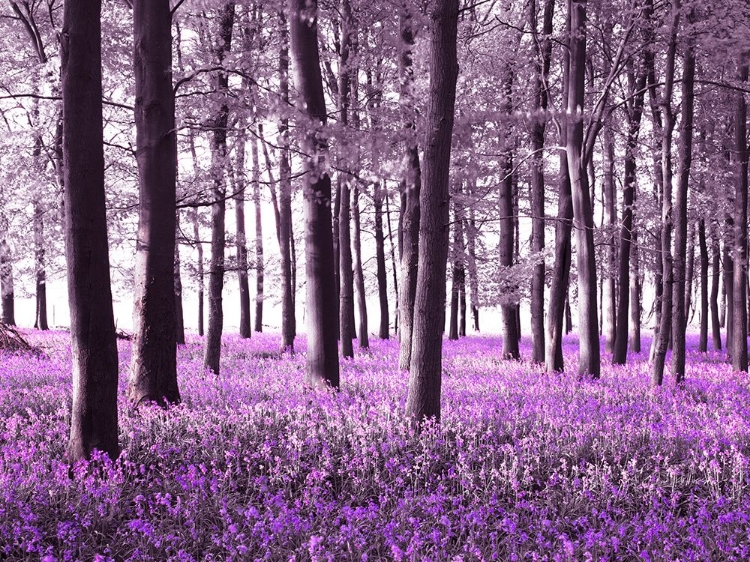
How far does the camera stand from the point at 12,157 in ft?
43.4

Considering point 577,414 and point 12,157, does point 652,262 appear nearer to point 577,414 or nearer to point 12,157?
point 577,414

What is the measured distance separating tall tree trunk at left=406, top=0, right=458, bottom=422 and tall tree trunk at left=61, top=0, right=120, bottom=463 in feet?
10.0

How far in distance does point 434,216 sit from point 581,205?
6419mm

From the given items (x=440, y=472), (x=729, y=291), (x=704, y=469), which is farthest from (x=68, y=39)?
A: (x=729, y=291)

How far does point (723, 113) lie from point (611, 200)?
4.17 metres

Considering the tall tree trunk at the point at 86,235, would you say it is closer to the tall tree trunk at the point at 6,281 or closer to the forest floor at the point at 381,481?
the forest floor at the point at 381,481

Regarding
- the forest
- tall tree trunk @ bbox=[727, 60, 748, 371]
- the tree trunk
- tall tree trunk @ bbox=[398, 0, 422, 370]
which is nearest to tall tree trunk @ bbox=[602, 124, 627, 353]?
the forest

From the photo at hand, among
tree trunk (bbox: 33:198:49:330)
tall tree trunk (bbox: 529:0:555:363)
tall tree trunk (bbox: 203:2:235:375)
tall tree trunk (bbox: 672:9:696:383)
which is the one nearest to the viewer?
tall tree trunk (bbox: 672:9:696:383)

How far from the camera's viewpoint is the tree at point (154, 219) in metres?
7.40

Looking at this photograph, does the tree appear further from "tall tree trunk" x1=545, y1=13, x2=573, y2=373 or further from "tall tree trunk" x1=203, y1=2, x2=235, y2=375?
"tall tree trunk" x1=545, y1=13, x2=573, y2=373

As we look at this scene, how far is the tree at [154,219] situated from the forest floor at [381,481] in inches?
27.9

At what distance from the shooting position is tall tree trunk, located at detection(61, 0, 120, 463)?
197 inches

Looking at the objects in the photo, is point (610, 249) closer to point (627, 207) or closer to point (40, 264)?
point (627, 207)

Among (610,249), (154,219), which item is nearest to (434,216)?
(154,219)
